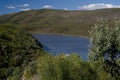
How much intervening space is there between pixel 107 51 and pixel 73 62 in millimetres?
12482

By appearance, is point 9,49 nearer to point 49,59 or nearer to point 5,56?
point 5,56

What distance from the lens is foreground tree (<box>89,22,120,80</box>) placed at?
42438 mm

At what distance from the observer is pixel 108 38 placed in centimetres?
4272

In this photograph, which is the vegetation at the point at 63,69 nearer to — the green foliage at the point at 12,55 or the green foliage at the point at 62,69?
the green foliage at the point at 62,69

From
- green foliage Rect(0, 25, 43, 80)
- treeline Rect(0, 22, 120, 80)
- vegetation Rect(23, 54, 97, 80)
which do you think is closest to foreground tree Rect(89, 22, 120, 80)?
treeline Rect(0, 22, 120, 80)

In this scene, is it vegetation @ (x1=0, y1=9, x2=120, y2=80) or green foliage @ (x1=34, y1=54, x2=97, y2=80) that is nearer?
green foliage @ (x1=34, y1=54, x2=97, y2=80)

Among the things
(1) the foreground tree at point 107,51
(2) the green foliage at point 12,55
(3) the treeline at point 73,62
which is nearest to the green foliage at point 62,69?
(3) the treeline at point 73,62

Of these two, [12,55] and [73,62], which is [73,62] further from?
[12,55]

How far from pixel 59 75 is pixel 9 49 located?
43959 millimetres

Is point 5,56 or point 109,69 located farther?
point 5,56

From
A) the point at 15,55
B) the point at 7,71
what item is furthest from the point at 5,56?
the point at 7,71

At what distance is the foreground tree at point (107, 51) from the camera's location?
4244 cm

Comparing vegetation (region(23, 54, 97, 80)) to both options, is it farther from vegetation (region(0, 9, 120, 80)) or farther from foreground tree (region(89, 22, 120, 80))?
foreground tree (region(89, 22, 120, 80))

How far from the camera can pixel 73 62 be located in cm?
3130
